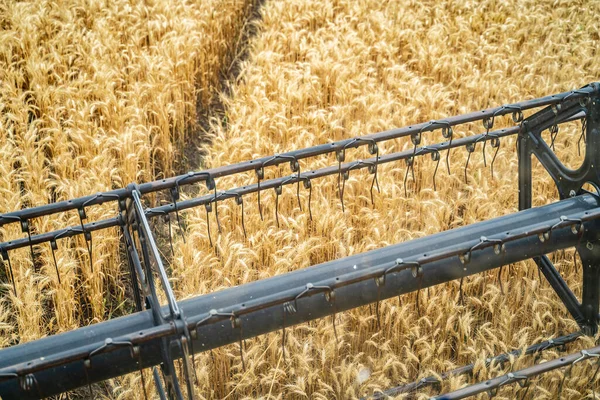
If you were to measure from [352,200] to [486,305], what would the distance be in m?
1.06

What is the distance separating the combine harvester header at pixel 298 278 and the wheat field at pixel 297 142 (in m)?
0.40

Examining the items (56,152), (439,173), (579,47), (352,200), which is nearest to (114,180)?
(56,152)

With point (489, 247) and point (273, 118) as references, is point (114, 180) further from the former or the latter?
point (489, 247)

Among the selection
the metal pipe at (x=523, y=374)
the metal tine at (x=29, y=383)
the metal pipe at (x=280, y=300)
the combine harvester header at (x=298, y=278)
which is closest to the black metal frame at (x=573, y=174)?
the combine harvester header at (x=298, y=278)

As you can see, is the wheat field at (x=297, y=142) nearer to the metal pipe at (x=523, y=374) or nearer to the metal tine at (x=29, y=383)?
the metal pipe at (x=523, y=374)

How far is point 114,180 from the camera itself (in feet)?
13.8

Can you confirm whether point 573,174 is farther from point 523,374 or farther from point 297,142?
point 297,142

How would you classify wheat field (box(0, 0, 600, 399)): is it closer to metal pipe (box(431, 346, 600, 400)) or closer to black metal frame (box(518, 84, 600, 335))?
black metal frame (box(518, 84, 600, 335))

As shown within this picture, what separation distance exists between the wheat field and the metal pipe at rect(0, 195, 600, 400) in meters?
0.49

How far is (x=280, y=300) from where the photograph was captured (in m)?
1.89

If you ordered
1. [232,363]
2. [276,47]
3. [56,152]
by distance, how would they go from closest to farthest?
[232,363]
[56,152]
[276,47]

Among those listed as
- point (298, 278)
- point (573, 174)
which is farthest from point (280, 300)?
point (573, 174)

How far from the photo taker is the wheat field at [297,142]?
9.73 ft

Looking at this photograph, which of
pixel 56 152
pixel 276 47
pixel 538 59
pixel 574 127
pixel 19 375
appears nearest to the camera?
pixel 19 375
